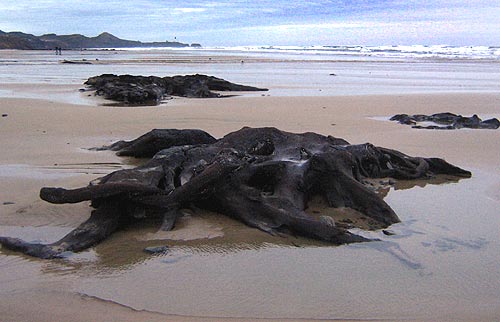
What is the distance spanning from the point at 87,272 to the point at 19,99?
1084cm

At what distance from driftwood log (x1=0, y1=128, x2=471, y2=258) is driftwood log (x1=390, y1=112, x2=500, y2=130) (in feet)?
14.5

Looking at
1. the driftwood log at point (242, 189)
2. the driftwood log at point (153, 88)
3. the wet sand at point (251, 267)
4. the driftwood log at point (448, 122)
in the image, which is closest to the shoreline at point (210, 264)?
the wet sand at point (251, 267)

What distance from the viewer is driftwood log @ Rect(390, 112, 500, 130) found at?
9305 millimetres

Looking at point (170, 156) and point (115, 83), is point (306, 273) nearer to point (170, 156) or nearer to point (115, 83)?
point (170, 156)

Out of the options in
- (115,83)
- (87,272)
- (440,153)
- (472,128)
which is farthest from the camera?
(115,83)

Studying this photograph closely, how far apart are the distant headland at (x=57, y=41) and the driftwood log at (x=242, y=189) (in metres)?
89.4

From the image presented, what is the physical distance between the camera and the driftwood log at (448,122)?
9305mm

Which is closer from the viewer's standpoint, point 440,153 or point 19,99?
point 440,153

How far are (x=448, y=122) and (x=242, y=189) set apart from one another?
698 cm

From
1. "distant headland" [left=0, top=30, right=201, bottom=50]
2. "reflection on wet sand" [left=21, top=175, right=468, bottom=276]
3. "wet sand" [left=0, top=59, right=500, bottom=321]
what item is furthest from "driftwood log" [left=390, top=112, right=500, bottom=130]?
"distant headland" [left=0, top=30, right=201, bottom=50]

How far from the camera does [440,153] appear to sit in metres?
7.17

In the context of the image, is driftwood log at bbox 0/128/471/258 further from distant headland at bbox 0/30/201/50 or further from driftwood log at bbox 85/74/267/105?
distant headland at bbox 0/30/201/50

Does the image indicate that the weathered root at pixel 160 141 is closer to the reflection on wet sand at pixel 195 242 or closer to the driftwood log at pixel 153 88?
A: the reflection on wet sand at pixel 195 242

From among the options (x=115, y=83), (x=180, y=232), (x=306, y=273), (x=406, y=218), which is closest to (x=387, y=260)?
(x=306, y=273)
